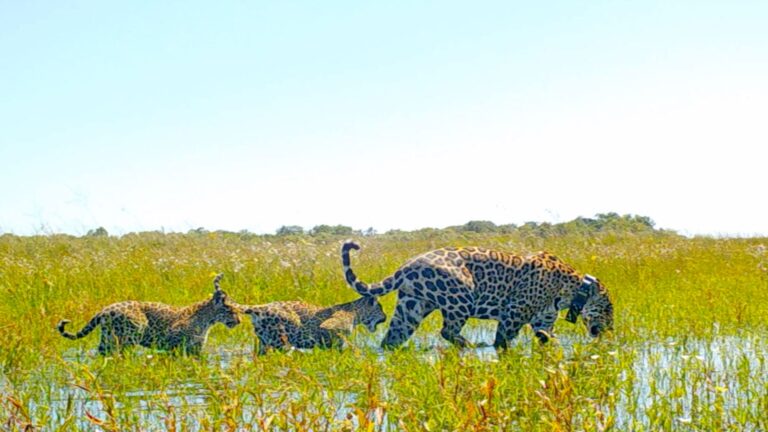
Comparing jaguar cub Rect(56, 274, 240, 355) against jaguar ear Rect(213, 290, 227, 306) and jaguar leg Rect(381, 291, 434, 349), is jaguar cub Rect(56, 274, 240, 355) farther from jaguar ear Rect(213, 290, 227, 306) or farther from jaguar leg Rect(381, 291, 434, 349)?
jaguar leg Rect(381, 291, 434, 349)

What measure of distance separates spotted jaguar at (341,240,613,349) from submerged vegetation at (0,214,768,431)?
266mm

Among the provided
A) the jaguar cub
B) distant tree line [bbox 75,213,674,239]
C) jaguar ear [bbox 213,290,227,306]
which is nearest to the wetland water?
the jaguar cub

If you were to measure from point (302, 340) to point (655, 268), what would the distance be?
8771 millimetres

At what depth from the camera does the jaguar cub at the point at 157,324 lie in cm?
909

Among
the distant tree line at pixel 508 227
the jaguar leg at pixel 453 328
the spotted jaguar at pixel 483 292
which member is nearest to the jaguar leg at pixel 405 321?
the spotted jaguar at pixel 483 292

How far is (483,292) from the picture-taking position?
32.6 ft

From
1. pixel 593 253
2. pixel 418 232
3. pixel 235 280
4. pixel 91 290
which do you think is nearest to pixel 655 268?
pixel 593 253

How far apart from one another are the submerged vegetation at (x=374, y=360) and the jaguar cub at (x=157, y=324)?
28 centimetres

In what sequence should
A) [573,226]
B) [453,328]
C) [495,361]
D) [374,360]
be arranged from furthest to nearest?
1. [573,226]
2. [453,328]
3. [374,360]
4. [495,361]

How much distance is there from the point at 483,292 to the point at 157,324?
3.34 m

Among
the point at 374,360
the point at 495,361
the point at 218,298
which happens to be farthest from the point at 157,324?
the point at 495,361

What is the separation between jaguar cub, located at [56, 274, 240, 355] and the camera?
29.8 ft

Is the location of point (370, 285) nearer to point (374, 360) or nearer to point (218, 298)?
point (218, 298)

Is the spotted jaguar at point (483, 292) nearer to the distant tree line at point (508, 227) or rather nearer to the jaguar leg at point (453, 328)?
the jaguar leg at point (453, 328)
